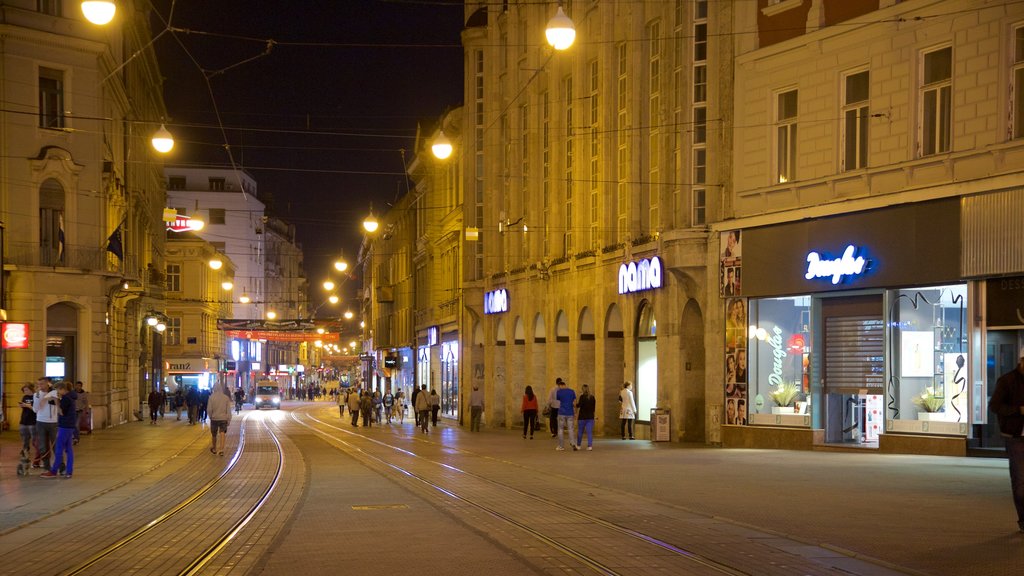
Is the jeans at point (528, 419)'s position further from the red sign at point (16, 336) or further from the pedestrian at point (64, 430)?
the pedestrian at point (64, 430)

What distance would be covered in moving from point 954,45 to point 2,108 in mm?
29848

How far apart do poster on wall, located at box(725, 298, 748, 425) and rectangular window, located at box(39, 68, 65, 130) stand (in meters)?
23.8

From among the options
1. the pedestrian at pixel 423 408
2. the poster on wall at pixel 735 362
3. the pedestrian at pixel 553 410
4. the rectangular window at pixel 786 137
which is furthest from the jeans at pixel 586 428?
the pedestrian at pixel 423 408

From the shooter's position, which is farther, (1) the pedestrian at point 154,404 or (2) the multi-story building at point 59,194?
(1) the pedestrian at point 154,404

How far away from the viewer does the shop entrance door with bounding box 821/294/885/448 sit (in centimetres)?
2669

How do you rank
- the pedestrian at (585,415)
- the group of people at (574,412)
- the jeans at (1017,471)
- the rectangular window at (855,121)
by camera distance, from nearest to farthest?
the jeans at (1017,471) → the rectangular window at (855,121) → the group of people at (574,412) → the pedestrian at (585,415)

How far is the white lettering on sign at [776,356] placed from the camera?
29.4 m

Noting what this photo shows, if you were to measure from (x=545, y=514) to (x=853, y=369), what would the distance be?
13.9m

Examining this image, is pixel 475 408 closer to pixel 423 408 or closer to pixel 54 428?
pixel 423 408

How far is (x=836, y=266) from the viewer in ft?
88.9

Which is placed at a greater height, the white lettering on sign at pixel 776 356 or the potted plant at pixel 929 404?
the white lettering on sign at pixel 776 356

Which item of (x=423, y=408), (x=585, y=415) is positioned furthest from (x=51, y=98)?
(x=585, y=415)

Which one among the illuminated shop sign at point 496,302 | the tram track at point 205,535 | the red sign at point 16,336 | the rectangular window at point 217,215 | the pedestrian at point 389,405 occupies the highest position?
the rectangular window at point 217,215

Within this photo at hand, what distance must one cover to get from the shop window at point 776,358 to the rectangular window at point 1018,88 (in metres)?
7.21
